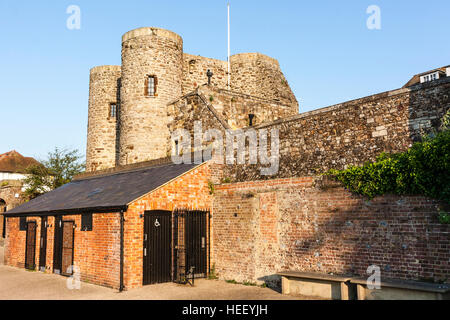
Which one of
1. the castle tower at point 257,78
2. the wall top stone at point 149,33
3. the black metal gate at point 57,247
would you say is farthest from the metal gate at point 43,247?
the castle tower at point 257,78

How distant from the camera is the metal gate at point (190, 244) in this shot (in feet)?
37.5

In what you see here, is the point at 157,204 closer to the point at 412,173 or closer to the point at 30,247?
the point at 412,173

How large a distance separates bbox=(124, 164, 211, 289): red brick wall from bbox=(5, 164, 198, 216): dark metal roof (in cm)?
23

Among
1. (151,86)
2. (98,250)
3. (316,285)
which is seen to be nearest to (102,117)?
(151,86)

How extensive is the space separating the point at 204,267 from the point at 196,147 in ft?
15.0

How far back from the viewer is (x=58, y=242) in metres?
13.7

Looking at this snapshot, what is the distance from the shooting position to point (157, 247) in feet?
36.4

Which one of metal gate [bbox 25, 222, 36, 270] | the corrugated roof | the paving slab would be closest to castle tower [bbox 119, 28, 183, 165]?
metal gate [bbox 25, 222, 36, 270]

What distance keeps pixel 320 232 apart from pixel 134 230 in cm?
503

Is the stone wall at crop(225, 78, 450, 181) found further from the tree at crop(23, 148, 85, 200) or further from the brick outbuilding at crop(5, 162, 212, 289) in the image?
the tree at crop(23, 148, 85, 200)

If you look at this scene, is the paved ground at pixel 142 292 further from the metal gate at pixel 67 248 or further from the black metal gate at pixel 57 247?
the black metal gate at pixel 57 247

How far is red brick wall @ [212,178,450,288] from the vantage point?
7.81 meters
